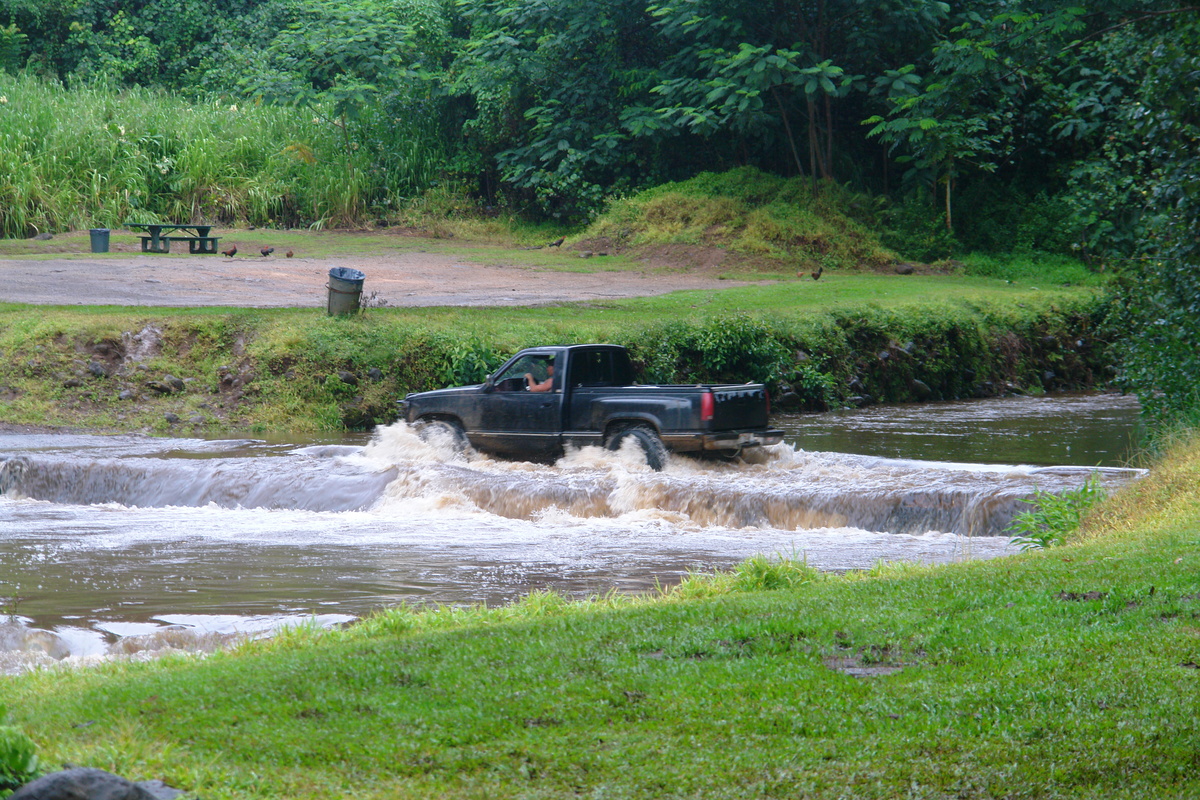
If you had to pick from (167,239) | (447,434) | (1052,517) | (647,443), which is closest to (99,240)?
(167,239)

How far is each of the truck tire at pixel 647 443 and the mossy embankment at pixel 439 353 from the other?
5357mm

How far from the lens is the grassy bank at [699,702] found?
4.22 metres

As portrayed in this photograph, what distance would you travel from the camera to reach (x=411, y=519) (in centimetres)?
1311

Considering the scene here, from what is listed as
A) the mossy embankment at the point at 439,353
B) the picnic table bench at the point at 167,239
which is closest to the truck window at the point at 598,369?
the mossy embankment at the point at 439,353

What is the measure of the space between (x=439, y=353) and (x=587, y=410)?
5697 mm

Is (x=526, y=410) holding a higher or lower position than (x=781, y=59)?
lower

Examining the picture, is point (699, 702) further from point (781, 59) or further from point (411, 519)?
point (781, 59)

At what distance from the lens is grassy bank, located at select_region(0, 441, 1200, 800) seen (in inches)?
166

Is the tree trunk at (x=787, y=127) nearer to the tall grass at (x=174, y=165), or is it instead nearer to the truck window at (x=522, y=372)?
the tall grass at (x=174, y=165)

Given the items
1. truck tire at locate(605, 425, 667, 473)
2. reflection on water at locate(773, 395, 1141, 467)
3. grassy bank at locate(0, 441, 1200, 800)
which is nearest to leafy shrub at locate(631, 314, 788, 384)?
reflection on water at locate(773, 395, 1141, 467)

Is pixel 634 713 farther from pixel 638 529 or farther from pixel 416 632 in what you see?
pixel 638 529

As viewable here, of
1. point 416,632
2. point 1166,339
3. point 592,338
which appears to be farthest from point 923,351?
point 416,632

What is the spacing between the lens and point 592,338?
20234 mm

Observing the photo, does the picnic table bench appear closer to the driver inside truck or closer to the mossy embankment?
the mossy embankment
